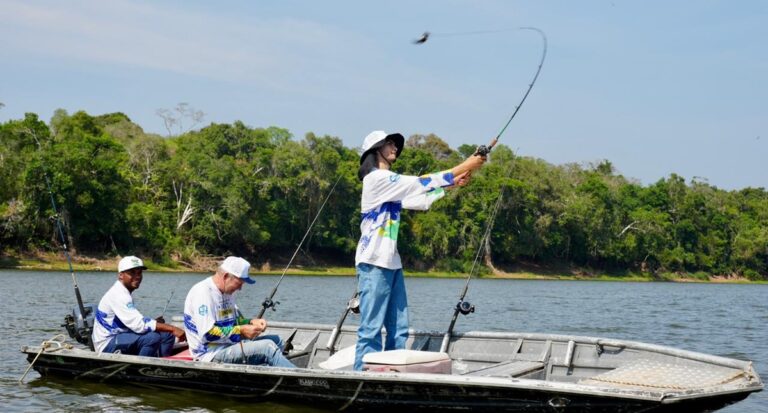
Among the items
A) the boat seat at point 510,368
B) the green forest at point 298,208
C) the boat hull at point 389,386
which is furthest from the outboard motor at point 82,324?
the green forest at point 298,208

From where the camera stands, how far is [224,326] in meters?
7.67

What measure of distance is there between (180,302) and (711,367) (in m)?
17.8

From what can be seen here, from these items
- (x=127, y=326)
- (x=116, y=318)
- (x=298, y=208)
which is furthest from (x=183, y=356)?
(x=298, y=208)

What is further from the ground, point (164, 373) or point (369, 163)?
point (369, 163)

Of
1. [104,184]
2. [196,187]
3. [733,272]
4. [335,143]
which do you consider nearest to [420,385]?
[104,184]

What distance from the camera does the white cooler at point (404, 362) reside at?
276 inches

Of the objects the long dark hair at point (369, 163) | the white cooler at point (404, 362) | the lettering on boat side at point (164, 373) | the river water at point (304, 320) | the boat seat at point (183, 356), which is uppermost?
the long dark hair at point (369, 163)

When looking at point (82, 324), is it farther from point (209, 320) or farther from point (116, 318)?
point (209, 320)

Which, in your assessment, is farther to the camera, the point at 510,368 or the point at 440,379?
the point at 510,368

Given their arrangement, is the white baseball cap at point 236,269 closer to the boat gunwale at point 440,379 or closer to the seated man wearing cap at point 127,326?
the boat gunwale at point 440,379

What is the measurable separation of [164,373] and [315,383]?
166cm

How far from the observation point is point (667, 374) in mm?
7008

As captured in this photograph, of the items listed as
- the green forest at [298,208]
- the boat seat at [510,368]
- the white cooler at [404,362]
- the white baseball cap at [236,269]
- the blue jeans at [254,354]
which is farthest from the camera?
the green forest at [298,208]

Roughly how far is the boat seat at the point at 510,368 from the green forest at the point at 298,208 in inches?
1211
